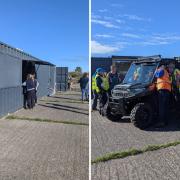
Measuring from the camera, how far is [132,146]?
2.93 m

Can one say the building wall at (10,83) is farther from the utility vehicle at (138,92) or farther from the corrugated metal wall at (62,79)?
the corrugated metal wall at (62,79)

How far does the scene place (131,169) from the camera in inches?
112

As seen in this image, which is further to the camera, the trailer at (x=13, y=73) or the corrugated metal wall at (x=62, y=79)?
the corrugated metal wall at (x=62, y=79)

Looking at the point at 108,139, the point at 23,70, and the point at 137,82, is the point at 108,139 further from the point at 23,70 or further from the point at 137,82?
the point at 23,70

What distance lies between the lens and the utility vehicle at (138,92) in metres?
2.83

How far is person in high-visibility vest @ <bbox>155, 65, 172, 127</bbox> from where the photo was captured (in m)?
2.81

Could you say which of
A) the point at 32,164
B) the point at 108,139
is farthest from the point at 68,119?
the point at 108,139

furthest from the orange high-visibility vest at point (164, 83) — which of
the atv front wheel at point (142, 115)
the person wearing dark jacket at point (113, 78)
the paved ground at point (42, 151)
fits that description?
the paved ground at point (42, 151)

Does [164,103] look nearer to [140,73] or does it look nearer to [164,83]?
[164,83]

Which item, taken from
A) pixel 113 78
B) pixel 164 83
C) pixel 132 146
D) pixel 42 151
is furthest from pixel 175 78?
pixel 42 151

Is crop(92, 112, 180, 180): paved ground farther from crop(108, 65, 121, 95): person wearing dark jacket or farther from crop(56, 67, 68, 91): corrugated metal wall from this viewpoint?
crop(56, 67, 68, 91): corrugated metal wall

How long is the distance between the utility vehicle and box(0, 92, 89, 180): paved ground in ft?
6.00

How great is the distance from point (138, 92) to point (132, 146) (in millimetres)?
359

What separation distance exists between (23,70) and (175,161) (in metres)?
7.38
